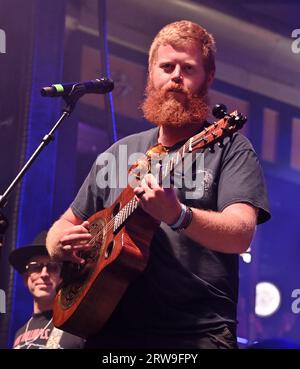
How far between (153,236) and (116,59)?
11.9 ft

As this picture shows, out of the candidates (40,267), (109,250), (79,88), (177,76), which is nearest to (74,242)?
(109,250)

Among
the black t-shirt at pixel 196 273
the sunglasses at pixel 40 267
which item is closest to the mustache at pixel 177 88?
the black t-shirt at pixel 196 273

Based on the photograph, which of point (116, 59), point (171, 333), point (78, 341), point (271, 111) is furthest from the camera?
point (271, 111)

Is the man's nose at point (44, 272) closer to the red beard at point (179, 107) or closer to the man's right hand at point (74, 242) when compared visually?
the man's right hand at point (74, 242)

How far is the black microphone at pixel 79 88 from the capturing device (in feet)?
8.94

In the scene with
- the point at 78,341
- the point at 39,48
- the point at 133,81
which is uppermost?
the point at 133,81

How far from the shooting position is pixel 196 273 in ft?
7.39

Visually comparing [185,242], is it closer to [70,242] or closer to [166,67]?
[70,242]

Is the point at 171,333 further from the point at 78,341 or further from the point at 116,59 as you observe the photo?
the point at 116,59

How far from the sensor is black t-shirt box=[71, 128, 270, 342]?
221 centimetres

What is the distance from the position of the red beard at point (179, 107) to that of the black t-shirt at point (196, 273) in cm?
21

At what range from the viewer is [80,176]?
704 centimetres

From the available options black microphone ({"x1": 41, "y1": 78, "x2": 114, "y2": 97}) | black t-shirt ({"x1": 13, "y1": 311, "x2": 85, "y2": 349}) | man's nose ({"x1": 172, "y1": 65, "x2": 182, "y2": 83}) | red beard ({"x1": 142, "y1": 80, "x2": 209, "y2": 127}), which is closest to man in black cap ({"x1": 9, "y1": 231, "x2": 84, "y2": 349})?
black t-shirt ({"x1": 13, "y1": 311, "x2": 85, "y2": 349})
